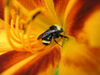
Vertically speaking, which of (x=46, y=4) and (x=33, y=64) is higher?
(x=46, y=4)

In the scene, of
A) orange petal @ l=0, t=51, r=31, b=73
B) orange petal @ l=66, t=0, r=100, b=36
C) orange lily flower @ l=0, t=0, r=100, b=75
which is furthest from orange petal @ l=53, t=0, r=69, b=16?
orange petal @ l=0, t=51, r=31, b=73

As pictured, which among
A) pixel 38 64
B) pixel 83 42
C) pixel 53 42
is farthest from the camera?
pixel 53 42

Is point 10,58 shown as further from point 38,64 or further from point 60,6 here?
point 60,6

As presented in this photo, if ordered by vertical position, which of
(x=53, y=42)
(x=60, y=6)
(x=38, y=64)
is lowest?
(x=38, y=64)

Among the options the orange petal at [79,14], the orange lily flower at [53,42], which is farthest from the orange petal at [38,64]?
the orange petal at [79,14]

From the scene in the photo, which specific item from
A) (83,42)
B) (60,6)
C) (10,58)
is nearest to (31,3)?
(60,6)

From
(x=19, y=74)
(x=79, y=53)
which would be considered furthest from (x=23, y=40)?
(x=79, y=53)

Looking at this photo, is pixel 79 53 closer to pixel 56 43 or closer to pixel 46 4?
pixel 56 43
